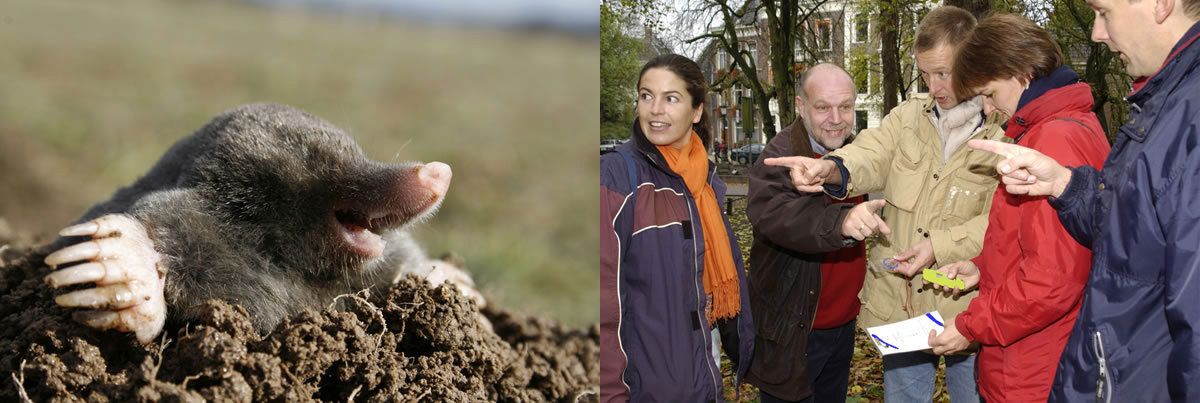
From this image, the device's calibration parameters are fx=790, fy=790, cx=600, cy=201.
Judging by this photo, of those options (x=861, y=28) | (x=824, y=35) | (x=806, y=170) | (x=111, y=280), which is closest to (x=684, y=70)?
(x=806, y=170)

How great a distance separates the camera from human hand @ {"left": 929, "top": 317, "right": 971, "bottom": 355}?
2.00 metres

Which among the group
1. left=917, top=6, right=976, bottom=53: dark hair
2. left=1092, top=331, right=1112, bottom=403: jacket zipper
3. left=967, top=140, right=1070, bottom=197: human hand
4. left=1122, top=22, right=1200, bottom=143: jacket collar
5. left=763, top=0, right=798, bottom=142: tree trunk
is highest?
left=763, top=0, right=798, bottom=142: tree trunk

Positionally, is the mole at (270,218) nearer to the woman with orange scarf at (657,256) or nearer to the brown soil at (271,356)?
the brown soil at (271,356)

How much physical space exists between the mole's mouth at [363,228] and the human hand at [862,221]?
118 centimetres

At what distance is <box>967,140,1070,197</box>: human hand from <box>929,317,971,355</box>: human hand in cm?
49

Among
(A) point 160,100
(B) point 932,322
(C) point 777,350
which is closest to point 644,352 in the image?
(C) point 777,350

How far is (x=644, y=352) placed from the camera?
7.17ft

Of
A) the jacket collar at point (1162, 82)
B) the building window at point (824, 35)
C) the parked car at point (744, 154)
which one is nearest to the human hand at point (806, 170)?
the jacket collar at point (1162, 82)

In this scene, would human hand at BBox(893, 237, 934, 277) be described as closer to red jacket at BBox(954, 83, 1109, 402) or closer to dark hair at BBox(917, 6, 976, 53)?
red jacket at BBox(954, 83, 1109, 402)

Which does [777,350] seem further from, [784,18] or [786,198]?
[784,18]

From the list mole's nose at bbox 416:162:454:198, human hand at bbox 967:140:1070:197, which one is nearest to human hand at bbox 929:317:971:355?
human hand at bbox 967:140:1070:197

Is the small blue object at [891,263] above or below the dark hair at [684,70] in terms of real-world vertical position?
below

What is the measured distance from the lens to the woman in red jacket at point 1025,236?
173 centimetres

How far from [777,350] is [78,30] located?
8173 mm
